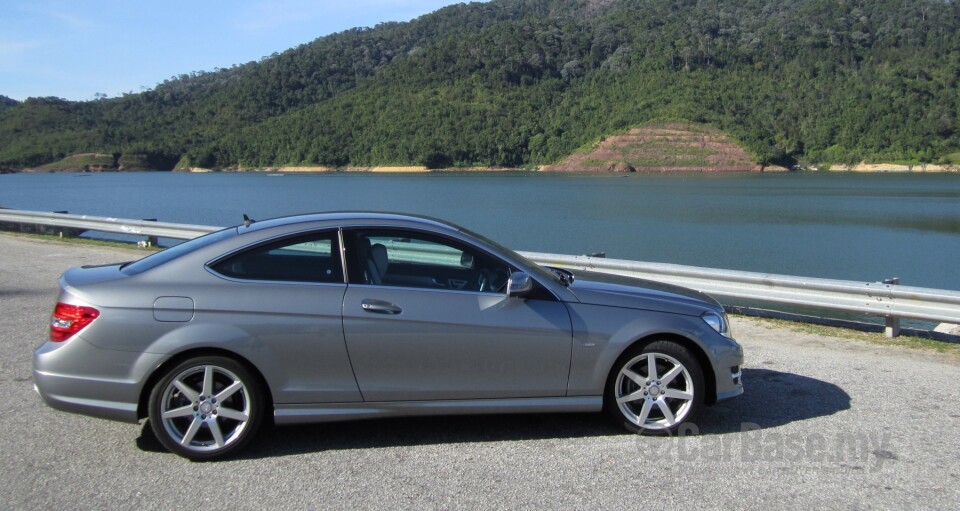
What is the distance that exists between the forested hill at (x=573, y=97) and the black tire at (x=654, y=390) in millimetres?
115247

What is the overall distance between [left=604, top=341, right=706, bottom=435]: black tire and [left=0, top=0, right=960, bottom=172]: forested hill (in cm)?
11525

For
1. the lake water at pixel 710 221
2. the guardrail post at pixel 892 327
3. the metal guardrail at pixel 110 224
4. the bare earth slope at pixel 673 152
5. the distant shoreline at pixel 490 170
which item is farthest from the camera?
the bare earth slope at pixel 673 152

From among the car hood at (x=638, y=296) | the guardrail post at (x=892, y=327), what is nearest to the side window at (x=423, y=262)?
the car hood at (x=638, y=296)

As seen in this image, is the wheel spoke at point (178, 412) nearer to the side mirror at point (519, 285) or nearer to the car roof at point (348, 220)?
the car roof at point (348, 220)

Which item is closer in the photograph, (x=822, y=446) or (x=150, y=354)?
(x=150, y=354)

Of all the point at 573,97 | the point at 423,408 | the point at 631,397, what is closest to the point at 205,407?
the point at 423,408

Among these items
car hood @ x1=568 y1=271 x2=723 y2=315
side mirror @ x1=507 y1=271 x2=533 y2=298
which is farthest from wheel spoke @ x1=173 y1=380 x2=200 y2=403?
car hood @ x1=568 y1=271 x2=723 y2=315

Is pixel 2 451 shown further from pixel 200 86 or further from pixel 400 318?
pixel 200 86

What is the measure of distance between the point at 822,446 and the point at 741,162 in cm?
11445

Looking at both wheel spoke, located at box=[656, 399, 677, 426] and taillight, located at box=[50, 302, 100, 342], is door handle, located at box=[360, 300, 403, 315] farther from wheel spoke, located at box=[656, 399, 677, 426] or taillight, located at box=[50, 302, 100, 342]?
wheel spoke, located at box=[656, 399, 677, 426]

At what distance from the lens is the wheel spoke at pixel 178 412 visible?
4691 millimetres

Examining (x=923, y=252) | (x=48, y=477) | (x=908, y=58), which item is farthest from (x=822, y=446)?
(x=908, y=58)

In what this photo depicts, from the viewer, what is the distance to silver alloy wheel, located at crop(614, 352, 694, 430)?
5160mm

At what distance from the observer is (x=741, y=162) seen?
114 m
